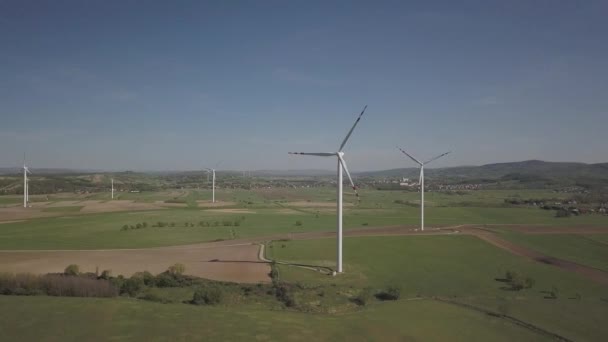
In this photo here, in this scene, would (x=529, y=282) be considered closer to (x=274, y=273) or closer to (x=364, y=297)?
(x=364, y=297)

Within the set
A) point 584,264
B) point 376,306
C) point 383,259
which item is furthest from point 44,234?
point 584,264

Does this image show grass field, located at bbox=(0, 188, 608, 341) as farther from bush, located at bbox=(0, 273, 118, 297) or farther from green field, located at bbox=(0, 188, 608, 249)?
bush, located at bbox=(0, 273, 118, 297)

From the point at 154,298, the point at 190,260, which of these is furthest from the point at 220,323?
the point at 190,260

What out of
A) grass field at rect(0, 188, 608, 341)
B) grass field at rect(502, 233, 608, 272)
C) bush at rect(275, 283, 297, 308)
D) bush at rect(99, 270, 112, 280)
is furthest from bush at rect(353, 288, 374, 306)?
grass field at rect(502, 233, 608, 272)

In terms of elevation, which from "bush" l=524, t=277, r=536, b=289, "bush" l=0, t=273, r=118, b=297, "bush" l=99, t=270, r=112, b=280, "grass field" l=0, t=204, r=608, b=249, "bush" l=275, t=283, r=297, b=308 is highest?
"bush" l=0, t=273, r=118, b=297

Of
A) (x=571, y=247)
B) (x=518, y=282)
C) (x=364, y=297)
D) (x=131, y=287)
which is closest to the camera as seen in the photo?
(x=364, y=297)

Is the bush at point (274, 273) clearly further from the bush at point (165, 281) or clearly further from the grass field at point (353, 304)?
the bush at point (165, 281)

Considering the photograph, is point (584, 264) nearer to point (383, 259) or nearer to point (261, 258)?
point (383, 259)
